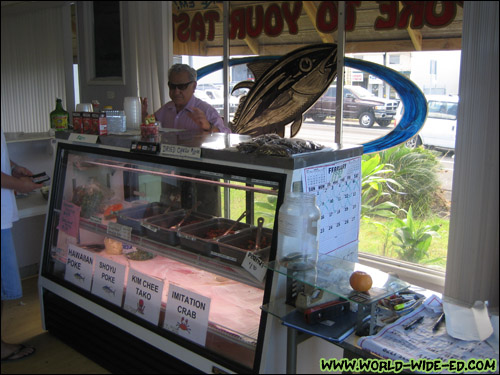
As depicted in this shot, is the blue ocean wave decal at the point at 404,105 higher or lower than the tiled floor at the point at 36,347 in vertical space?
higher

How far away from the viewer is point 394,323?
1.63m

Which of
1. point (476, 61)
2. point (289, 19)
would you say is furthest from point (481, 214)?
point (289, 19)

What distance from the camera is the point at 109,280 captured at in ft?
8.05

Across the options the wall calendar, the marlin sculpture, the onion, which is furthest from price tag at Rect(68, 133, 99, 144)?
the marlin sculpture

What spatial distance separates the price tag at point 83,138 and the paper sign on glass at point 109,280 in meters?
0.64

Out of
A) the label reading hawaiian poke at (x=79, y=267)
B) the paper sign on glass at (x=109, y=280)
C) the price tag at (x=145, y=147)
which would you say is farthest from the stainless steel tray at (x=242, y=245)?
the label reading hawaiian poke at (x=79, y=267)

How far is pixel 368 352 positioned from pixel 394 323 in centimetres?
21

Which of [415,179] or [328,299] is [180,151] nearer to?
[328,299]

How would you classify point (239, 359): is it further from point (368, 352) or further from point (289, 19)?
point (289, 19)

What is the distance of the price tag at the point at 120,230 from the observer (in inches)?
94.2

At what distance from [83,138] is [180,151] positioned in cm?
76

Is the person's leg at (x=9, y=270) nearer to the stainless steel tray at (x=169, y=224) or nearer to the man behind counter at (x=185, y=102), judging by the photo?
the stainless steel tray at (x=169, y=224)

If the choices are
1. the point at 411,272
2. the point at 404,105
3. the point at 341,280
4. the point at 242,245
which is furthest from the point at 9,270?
the point at 404,105

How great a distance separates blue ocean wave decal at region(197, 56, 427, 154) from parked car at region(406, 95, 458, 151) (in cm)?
5
